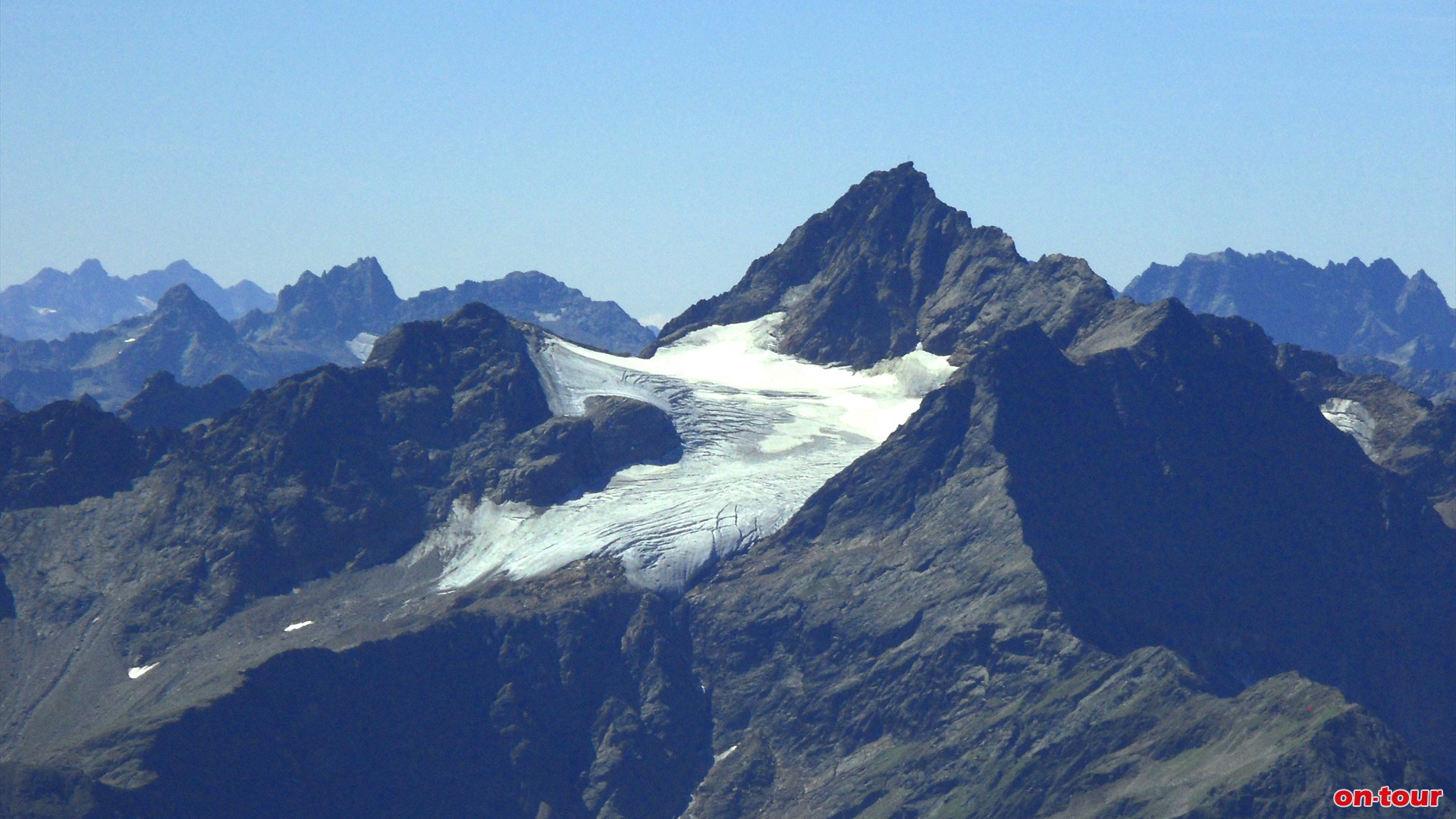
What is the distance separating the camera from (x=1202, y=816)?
655 feet

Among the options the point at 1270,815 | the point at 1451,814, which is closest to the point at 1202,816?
the point at 1270,815

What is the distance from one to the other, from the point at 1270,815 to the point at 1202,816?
19.9ft

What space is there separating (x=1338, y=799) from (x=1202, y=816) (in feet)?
38.5

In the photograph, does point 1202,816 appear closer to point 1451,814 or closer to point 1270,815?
point 1270,815

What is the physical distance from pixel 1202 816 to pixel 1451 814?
2186 centimetres

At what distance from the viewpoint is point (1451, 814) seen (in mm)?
199750

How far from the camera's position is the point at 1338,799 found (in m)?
198

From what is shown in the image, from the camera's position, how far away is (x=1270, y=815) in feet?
656
